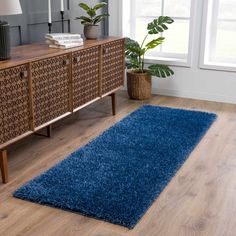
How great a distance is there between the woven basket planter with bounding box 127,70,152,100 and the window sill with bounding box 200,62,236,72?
598 millimetres

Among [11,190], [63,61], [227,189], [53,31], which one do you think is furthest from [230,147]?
[53,31]

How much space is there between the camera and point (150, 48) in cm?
407

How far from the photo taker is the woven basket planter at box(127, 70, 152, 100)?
4.11 m

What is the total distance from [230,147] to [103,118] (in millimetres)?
1199

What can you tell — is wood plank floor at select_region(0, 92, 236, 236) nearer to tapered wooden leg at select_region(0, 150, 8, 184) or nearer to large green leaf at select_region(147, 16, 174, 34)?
tapered wooden leg at select_region(0, 150, 8, 184)

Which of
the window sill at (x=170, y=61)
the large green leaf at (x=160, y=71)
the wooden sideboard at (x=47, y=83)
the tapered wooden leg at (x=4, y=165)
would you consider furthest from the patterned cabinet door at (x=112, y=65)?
the tapered wooden leg at (x=4, y=165)

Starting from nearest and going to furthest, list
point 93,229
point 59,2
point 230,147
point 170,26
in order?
point 93,229
point 230,147
point 59,2
point 170,26

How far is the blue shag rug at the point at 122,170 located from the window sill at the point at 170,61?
0.86 m

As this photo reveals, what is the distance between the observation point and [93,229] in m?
2.00

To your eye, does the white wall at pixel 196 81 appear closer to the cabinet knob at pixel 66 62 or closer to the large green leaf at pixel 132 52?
the large green leaf at pixel 132 52

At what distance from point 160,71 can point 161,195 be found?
78.4 inches

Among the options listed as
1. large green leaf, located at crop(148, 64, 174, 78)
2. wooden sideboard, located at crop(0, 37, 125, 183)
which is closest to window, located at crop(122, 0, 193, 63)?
large green leaf, located at crop(148, 64, 174, 78)

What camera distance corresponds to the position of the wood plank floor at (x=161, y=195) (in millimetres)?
2008

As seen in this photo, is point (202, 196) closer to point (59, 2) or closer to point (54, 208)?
point (54, 208)
